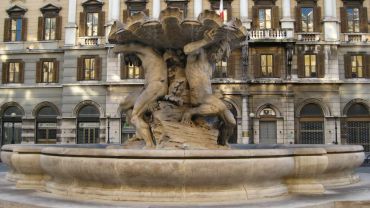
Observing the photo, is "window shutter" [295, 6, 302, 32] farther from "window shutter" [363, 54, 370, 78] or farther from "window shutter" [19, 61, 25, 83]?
"window shutter" [19, 61, 25, 83]

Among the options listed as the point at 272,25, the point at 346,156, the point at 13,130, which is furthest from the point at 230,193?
the point at 13,130

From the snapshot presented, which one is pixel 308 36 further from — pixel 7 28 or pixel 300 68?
pixel 7 28

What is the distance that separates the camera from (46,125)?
35.3 metres

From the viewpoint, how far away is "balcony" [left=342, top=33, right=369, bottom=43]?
33.8 m

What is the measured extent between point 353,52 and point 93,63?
789 inches

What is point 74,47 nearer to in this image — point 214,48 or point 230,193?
point 214,48

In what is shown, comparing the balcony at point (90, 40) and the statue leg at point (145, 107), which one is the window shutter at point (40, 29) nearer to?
the balcony at point (90, 40)

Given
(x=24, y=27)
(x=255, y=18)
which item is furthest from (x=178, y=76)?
(x=24, y=27)

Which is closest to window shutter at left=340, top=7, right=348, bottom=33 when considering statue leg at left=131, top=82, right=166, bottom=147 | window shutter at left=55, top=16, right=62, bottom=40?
window shutter at left=55, top=16, right=62, bottom=40

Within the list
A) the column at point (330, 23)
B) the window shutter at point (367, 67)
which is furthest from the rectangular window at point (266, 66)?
the window shutter at point (367, 67)

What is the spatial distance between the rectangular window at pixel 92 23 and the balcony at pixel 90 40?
0.51 meters

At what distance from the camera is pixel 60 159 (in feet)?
24.2

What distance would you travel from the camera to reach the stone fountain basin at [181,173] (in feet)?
21.9

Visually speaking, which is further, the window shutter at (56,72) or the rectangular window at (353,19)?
the window shutter at (56,72)
